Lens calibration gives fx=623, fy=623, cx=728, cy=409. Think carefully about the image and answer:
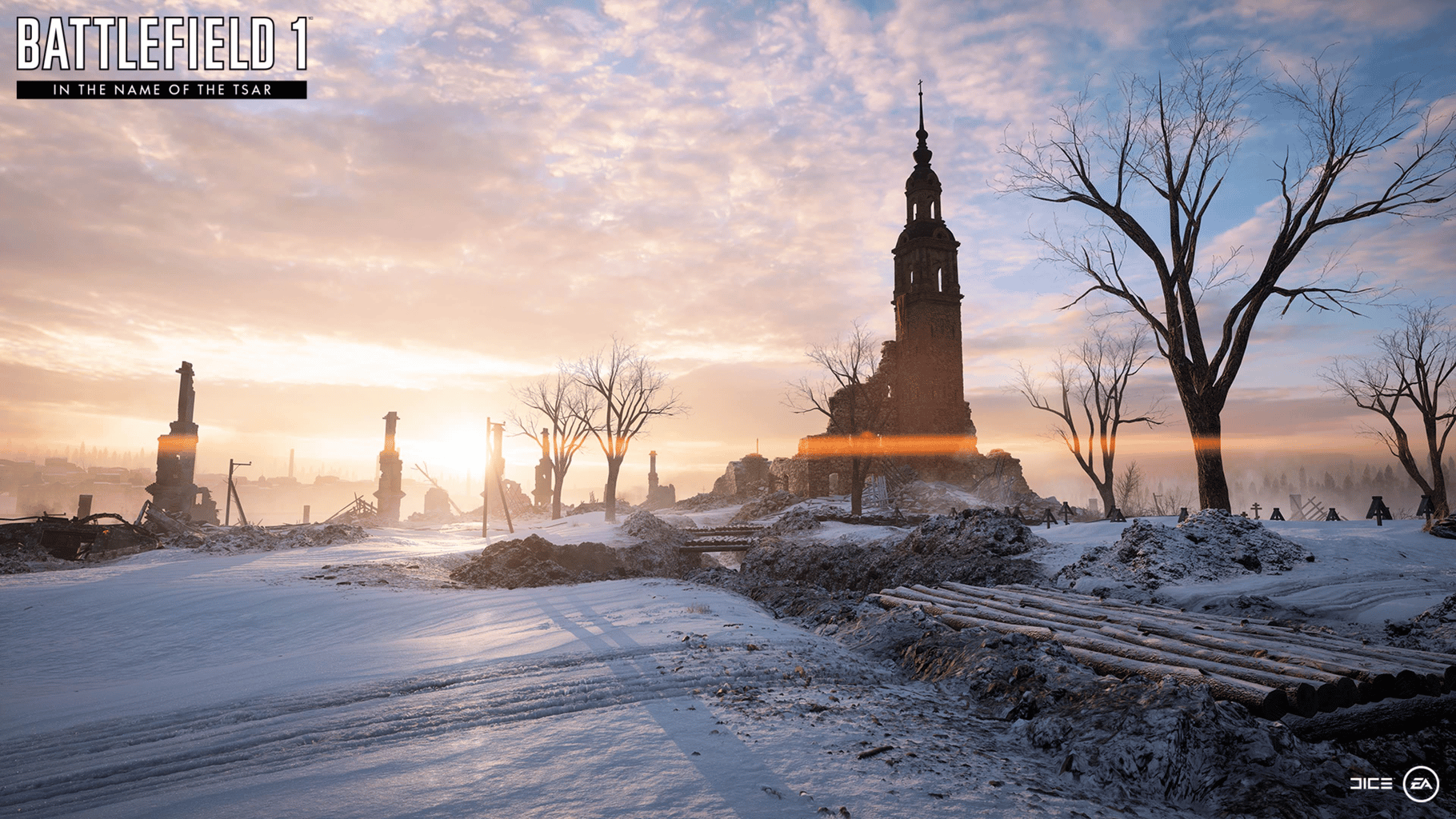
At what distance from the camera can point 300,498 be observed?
117250 millimetres

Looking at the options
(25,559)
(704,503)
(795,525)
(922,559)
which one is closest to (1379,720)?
(922,559)

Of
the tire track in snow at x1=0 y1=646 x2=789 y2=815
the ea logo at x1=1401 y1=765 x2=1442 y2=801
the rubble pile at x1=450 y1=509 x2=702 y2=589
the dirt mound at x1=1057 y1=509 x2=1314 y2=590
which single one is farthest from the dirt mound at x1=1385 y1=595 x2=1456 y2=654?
the rubble pile at x1=450 y1=509 x2=702 y2=589

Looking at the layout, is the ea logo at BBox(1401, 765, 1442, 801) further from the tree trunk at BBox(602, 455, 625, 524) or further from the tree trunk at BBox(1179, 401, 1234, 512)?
the tree trunk at BBox(602, 455, 625, 524)

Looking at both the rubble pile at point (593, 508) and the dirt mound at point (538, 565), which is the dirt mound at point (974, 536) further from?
the rubble pile at point (593, 508)

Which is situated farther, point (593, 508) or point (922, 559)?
point (593, 508)

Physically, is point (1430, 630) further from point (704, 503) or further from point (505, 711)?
point (704, 503)

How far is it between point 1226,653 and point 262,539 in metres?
22.2

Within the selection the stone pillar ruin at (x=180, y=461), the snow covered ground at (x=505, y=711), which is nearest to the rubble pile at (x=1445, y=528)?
the snow covered ground at (x=505, y=711)

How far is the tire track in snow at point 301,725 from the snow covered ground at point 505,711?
0.8 inches

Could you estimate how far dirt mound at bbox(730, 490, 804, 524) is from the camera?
3122cm

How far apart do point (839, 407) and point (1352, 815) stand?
1446 inches

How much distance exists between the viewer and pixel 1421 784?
3.68 metres

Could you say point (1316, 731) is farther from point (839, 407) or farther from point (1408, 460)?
point (839, 407)

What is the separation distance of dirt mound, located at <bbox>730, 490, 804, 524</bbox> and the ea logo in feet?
87.1
